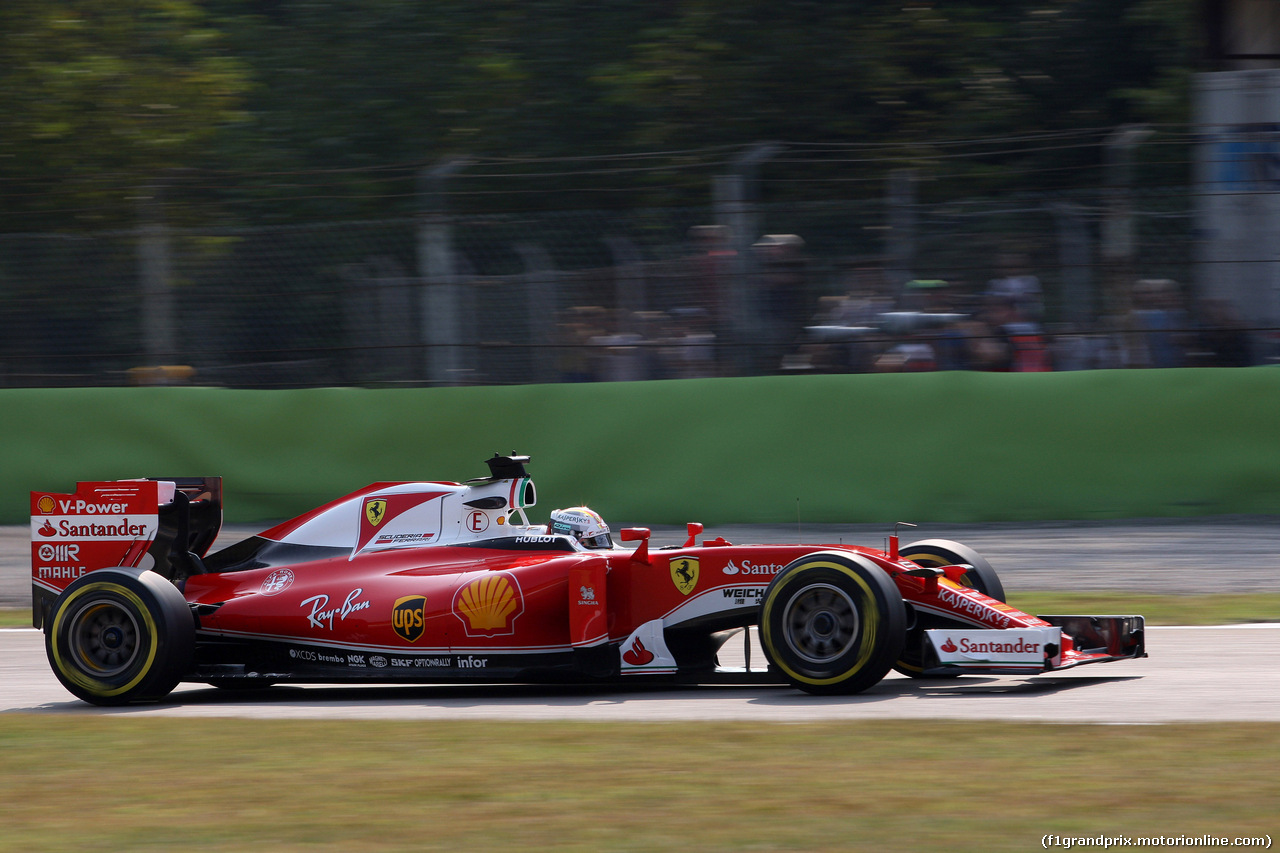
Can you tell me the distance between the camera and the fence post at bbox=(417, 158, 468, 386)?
13.1m

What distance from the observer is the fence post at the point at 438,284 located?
13133mm

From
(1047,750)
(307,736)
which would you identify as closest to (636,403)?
(307,736)

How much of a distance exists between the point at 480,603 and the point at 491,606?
6 cm

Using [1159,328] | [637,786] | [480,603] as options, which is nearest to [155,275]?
[480,603]

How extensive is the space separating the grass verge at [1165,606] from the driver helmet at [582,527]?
126 inches

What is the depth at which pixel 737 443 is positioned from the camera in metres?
13.1

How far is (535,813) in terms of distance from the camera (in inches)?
196

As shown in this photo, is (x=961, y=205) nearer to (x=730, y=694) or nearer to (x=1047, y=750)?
(x=730, y=694)

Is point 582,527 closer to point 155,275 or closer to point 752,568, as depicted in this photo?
point 752,568

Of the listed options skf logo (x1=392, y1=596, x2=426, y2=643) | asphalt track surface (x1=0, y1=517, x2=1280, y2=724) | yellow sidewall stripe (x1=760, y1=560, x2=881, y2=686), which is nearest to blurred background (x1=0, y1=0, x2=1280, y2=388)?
asphalt track surface (x1=0, y1=517, x2=1280, y2=724)

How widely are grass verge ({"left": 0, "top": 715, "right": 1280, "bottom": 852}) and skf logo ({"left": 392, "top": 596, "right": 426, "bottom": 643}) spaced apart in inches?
35.1

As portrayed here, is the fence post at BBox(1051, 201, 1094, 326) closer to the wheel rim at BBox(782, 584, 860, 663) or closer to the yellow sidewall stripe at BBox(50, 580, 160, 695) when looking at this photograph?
the wheel rim at BBox(782, 584, 860, 663)

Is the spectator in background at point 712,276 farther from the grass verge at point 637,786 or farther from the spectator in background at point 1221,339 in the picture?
the grass verge at point 637,786

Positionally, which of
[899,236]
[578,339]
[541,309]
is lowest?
[578,339]
